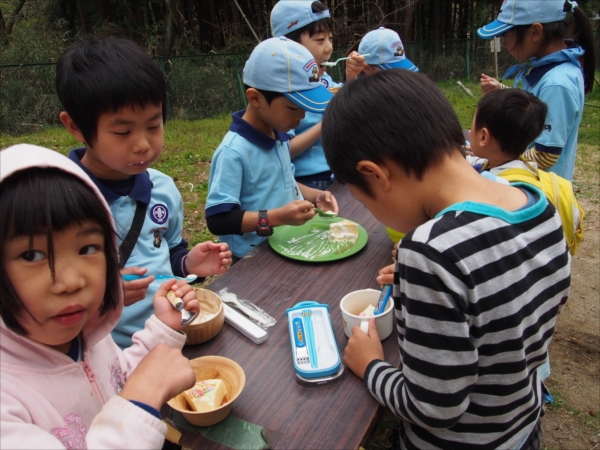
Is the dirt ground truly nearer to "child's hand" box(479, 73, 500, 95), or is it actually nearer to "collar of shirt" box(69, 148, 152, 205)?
"child's hand" box(479, 73, 500, 95)

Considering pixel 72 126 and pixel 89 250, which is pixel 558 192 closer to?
pixel 89 250

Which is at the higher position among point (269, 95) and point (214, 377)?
point (269, 95)

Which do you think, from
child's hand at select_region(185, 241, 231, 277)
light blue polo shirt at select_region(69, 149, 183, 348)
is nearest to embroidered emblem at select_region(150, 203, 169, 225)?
light blue polo shirt at select_region(69, 149, 183, 348)

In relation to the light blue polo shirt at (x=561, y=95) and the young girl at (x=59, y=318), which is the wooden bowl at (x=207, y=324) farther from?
the light blue polo shirt at (x=561, y=95)

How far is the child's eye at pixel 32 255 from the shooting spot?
910 millimetres

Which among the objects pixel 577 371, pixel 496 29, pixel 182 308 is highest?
pixel 496 29

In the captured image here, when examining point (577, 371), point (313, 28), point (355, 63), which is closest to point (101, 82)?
point (313, 28)

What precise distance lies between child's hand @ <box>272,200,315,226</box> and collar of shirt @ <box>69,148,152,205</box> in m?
0.57

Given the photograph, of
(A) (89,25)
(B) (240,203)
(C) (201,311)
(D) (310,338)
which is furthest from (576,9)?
(A) (89,25)

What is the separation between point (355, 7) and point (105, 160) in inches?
505

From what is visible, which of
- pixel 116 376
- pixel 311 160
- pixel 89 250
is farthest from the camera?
pixel 311 160

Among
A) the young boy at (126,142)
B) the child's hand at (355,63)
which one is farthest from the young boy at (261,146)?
the child's hand at (355,63)

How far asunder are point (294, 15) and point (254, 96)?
3.07 feet

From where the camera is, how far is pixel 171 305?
4.45ft
